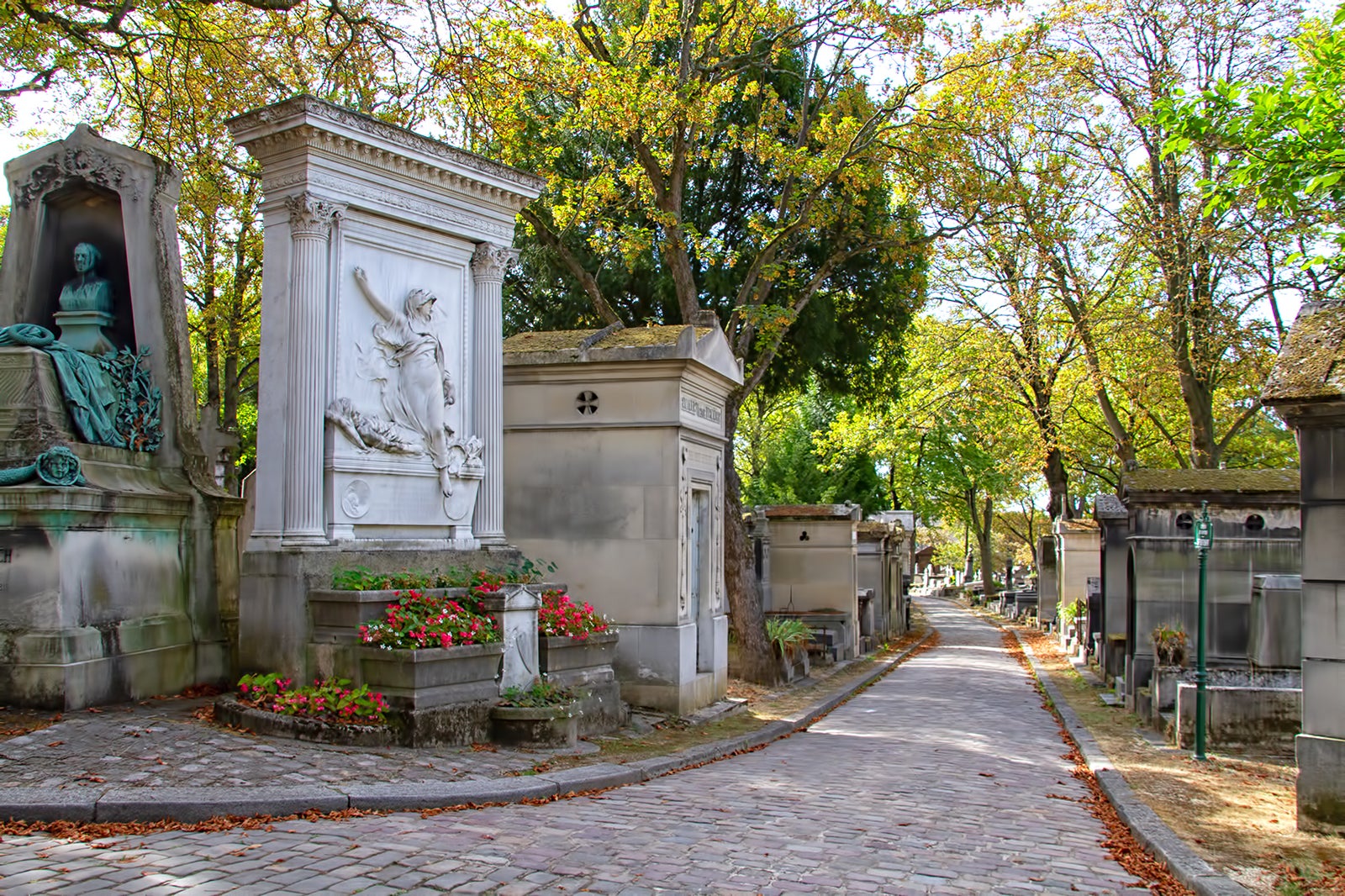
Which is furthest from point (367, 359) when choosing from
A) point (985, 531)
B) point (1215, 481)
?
point (985, 531)

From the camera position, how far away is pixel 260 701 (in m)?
8.41

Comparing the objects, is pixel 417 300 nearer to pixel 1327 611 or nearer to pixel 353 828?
pixel 353 828

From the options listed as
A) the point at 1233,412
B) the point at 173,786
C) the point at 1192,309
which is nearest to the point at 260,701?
the point at 173,786

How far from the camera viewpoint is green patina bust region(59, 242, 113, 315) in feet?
32.5

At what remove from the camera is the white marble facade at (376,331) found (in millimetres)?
9344

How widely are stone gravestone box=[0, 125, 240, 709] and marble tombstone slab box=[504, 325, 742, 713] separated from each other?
3.42 metres

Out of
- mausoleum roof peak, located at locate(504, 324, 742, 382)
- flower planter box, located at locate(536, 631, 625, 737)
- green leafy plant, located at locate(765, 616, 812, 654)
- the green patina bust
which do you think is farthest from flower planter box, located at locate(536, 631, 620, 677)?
green leafy plant, located at locate(765, 616, 812, 654)

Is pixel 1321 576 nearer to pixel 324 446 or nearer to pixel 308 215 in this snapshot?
pixel 324 446

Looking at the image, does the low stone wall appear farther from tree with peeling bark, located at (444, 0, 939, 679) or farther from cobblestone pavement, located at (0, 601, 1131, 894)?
tree with peeling bark, located at (444, 0, 939, 679)

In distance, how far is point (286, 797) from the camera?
636cm

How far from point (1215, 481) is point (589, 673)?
10.2 meters

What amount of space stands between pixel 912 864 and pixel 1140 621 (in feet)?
35.4

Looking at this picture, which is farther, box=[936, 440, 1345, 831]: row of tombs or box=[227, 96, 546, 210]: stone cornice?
box=[227, 96, 546, 210]: stone cornice

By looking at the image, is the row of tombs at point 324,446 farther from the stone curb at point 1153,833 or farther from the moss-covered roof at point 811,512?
the moss-covered roof at point 811,512
